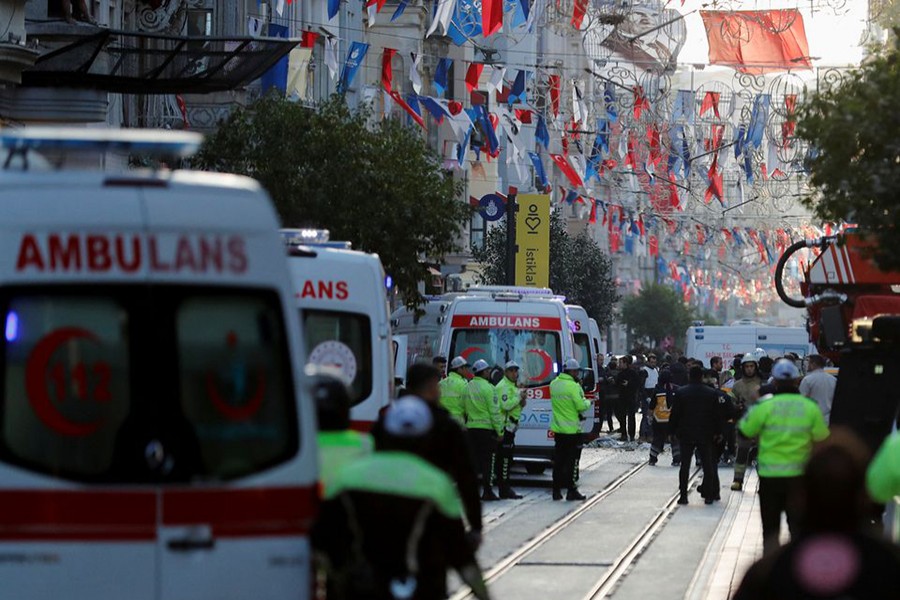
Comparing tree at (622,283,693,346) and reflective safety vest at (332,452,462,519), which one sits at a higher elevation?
reflective safety vest at (332,452,462,519)

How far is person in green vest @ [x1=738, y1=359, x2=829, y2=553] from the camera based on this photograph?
46.0 ft

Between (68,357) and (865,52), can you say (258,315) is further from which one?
(865,52)

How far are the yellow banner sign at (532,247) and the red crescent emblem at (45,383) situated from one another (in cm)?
4277

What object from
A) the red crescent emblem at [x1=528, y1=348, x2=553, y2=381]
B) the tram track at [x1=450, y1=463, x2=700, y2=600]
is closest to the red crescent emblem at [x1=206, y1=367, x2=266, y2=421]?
the tram track at [x1=450, y1=463, x2=700, y2=600]

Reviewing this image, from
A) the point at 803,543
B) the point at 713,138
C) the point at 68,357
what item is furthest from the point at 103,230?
the point at 713,138

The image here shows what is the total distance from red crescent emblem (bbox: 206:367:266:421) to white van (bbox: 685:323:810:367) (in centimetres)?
3624

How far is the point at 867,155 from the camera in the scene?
1592 cm

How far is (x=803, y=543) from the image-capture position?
559 centimetres

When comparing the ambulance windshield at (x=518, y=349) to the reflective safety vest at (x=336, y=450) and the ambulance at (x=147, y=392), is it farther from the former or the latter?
the ambulance at (x=147, y=392)

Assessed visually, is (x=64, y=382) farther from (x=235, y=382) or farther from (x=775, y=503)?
(x=775, y=503)

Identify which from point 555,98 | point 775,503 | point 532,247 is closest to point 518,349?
point 775,503

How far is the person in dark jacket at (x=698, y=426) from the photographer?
24609 millimetres

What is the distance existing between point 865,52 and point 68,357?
10623 mm

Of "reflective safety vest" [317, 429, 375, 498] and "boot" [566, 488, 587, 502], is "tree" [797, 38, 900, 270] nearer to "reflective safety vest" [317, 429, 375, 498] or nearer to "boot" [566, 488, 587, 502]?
"reflective safety vest" [317, 429, 375, 498]
